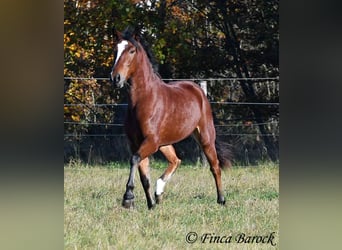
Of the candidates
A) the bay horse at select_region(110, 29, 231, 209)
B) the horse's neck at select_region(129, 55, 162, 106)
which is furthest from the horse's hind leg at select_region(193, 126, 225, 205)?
the horse's neck at select_region(129, 55, 162, 106)

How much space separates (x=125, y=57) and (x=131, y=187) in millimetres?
1056

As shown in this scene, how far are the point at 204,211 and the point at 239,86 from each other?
3.47ft

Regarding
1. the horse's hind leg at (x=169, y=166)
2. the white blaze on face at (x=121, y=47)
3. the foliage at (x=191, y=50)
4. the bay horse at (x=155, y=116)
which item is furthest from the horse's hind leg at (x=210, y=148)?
the white blaze on face at (x=121, y=47)

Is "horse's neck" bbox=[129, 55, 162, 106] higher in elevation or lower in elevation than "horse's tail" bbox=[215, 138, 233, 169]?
higher

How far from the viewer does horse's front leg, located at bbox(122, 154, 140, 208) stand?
8.69 m

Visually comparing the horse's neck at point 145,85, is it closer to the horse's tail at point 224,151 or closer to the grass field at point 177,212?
the grass field at point 177,212

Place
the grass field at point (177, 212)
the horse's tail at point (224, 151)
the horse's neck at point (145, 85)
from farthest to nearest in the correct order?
the horse's tail at point (224, 151) → the horse's neck at point (145, 85) → the grass field at point (177, 212)

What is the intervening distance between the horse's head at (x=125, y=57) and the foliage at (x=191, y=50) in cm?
11

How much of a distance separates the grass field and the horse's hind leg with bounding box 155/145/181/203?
0.14 feet

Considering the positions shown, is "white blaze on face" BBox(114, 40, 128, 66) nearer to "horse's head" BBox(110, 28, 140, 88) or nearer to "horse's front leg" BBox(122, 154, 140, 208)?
"horse's head" BBox(110, 28, 140, 88)

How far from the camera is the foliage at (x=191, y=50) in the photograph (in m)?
8.70

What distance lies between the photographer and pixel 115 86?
28.5 feet
